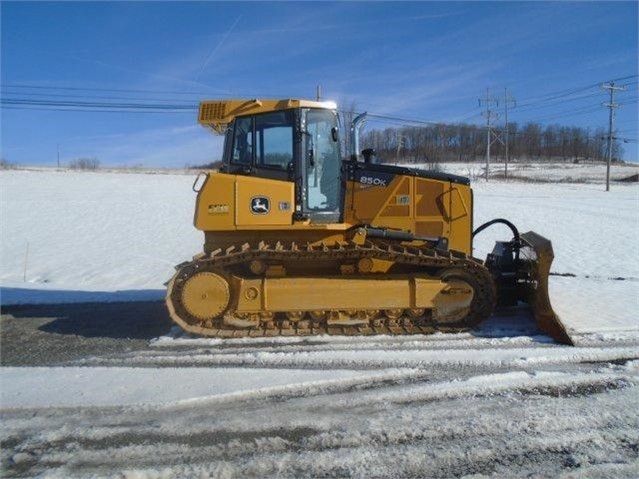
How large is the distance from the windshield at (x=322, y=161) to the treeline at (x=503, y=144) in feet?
131

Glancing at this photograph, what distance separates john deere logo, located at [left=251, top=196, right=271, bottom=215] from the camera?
6.50 m

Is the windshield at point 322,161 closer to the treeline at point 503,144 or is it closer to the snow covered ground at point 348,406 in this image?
the snow covered ground at point 348,406

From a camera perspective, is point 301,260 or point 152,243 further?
point 152,243

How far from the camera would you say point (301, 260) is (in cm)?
661

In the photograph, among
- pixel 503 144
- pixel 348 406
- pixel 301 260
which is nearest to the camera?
pixel 348 406

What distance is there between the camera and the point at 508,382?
4793mm

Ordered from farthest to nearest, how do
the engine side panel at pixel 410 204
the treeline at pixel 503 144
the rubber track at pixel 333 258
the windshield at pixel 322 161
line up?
the treeline at pixel 503 144 → the engine side panel at pixel 410 204 → the windshield at pixel 322 161 → the rubber track at pixel 333 258

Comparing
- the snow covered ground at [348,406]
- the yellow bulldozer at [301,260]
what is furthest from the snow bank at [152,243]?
the yellow bulldozer at [301,260]

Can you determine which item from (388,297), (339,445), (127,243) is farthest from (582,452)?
(127,243)

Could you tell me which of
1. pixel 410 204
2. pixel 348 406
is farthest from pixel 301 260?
pixel 348 406

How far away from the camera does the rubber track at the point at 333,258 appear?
6406 mm

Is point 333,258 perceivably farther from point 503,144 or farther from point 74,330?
point 503,144

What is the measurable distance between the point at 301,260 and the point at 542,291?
296 centimetres

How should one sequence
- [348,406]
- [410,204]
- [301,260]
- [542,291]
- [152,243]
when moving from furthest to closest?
[152,243] → [410,204] → [301,260] → [542,291] → [348,406]
